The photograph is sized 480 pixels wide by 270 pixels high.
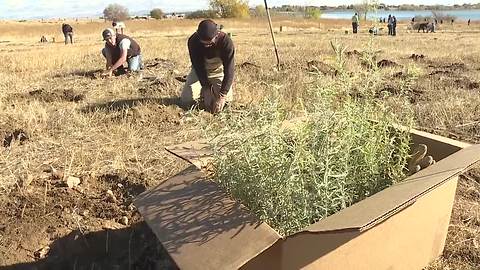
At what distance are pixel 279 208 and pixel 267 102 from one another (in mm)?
507

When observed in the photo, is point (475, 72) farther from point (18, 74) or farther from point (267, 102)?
point (18, 74)

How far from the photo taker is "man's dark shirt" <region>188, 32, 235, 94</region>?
483 centimetres

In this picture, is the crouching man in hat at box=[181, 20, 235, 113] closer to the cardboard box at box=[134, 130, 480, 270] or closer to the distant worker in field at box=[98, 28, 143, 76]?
the distant worker in field at box=[98, 28, 143, 76]

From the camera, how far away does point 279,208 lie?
6.13 ft

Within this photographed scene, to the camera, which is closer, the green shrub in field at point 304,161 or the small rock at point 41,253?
the green shrub in field at point 304,161

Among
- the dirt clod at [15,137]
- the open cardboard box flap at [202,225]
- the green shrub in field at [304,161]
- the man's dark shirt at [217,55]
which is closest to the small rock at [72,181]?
the dirt clod at [15,137]

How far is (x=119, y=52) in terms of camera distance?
7.67 metres

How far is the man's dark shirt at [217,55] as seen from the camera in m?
4.83

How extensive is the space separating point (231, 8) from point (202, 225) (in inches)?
2854

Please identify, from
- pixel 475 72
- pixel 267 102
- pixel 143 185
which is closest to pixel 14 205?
pixel 143 185

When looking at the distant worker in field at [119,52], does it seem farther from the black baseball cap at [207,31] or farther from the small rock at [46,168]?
the small rock at [46,168]

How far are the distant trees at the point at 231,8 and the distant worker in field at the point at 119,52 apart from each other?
63.3 meters

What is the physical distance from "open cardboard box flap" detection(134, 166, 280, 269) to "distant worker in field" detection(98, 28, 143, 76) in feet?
19.1

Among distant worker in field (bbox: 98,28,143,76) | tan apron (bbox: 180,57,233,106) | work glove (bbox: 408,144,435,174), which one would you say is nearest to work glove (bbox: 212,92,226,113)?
tan apron (bbox: 180,57,233,106)
